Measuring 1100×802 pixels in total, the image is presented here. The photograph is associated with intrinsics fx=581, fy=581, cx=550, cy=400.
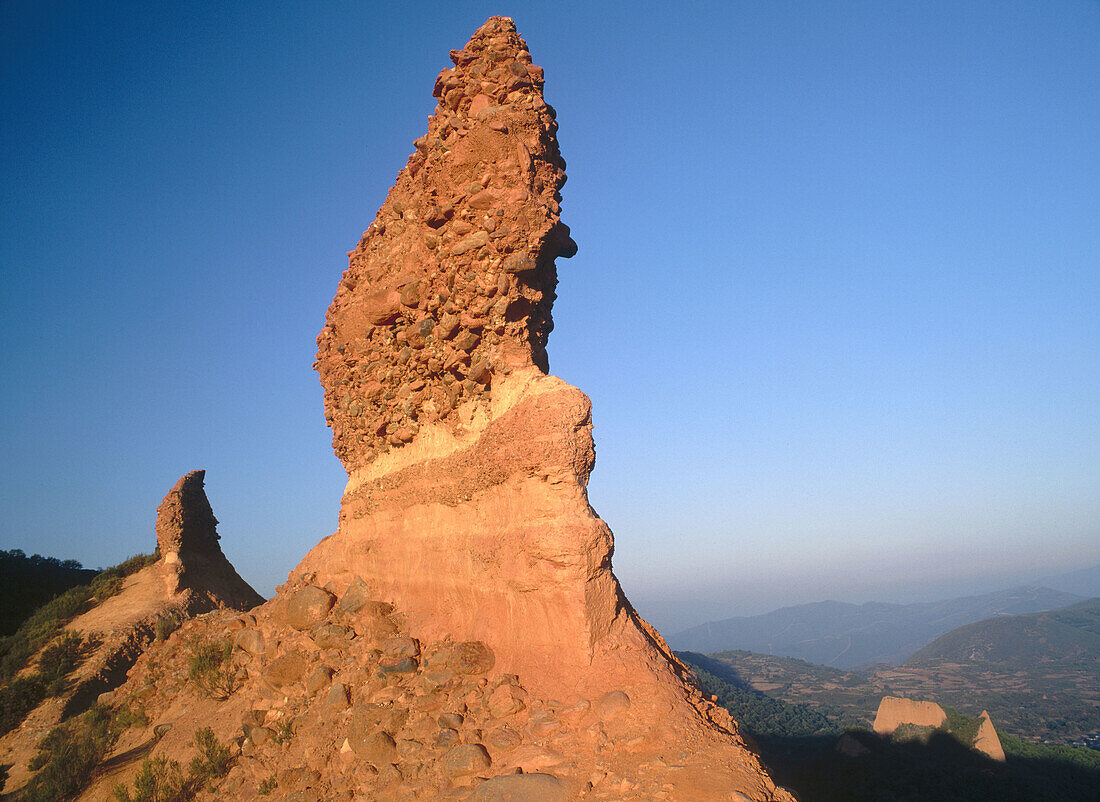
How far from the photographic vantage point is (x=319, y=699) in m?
5.44

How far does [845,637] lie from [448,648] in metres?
216

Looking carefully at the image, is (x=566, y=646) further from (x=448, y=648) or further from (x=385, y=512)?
(x=385, y=512)

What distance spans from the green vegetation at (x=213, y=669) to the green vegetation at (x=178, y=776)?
66 centimetres

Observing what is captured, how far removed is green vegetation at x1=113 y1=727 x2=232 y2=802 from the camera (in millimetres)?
5176

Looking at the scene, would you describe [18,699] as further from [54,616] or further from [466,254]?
[466,254]

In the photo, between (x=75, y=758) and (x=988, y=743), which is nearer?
(x=75, y=758)

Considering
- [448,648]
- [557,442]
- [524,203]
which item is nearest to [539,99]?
[524,203]

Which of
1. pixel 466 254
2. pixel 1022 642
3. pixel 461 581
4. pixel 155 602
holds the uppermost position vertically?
pixel 466 254

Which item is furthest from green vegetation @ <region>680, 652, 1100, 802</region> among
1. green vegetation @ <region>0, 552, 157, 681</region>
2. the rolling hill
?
green vegetation @ <region>0, 552, 157, 681</region>

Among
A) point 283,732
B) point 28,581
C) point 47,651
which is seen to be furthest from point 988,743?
point 28,581

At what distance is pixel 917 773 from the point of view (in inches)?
706

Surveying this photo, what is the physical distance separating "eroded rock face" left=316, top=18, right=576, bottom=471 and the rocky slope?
2 cm

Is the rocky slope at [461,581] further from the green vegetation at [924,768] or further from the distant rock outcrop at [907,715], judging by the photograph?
the distant rock outcrop at [907,715]

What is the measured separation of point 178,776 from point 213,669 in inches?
50.7
